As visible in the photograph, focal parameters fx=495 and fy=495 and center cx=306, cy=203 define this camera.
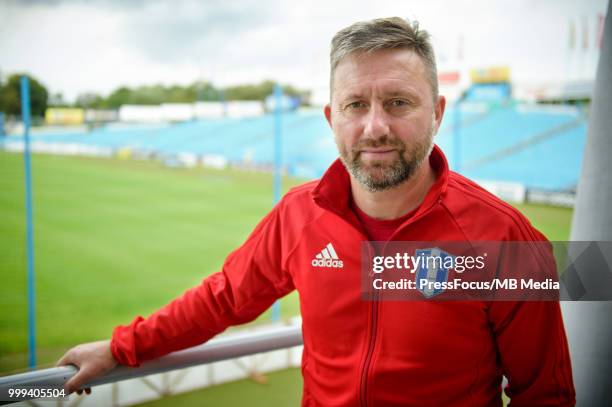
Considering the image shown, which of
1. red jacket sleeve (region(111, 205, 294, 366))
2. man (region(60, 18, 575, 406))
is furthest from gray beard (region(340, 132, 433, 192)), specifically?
red jacket sleeve (region(111, 205, 294, 366))

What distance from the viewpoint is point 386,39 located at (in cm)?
103

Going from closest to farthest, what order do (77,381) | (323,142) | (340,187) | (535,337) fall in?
(535,337), (77,381), (340,187), (323,142)

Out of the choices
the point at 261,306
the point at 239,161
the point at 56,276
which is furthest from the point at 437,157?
the point at 239,161

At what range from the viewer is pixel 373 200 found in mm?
1119

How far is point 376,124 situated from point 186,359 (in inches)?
27.4

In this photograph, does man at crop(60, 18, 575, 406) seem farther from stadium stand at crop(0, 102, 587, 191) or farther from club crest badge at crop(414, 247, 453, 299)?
stadium stand at crop(0, 102, 587, 191)

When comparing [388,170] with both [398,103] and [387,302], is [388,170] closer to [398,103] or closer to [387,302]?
[398,103]

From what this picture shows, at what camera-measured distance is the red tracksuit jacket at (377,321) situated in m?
0.97

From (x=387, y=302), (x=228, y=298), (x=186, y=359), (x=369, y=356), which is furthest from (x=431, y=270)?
(x=186, y=359)

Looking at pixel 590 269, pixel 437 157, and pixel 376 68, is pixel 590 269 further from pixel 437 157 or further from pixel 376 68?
pixel 376 68

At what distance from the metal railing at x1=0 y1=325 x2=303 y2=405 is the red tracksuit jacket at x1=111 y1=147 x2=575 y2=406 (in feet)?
0.08

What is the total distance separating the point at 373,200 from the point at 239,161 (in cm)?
1899

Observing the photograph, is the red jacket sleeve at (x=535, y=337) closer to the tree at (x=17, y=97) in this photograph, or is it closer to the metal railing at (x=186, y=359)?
the metal railing at (x=186, y=359)

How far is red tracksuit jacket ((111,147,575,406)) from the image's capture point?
0.97 meters
